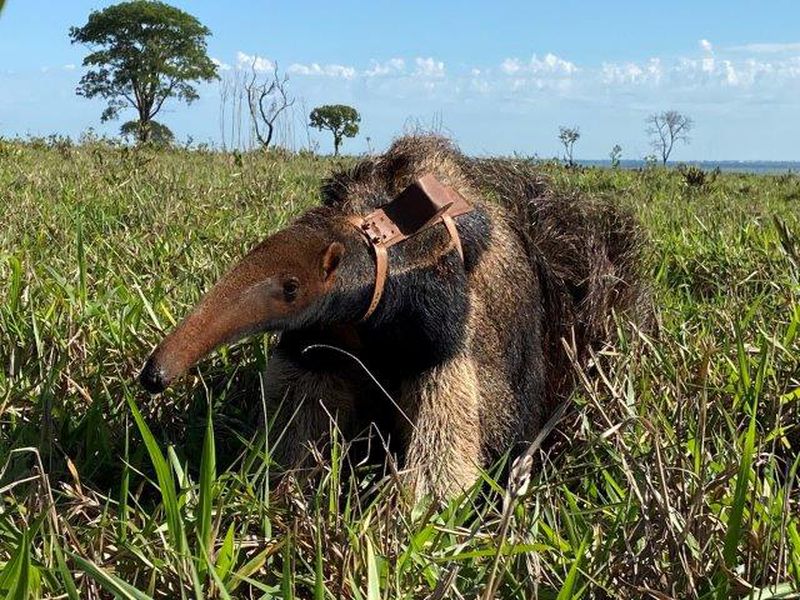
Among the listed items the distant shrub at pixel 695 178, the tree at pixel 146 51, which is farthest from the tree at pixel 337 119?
the distant shrub at pixel 695 178

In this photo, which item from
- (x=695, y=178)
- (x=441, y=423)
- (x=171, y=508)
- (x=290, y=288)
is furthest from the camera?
(x=695, y=178)

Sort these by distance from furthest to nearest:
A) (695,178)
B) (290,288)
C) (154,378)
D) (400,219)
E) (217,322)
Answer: (695,178) → (400,219) → (290,288) → (217,322) → (154,378)

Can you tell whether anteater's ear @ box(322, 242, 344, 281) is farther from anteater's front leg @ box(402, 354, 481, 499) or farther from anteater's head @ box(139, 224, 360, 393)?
anteater's front leg @ box(402, 354, 481, 499)

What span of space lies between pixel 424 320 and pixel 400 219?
296 millimetres

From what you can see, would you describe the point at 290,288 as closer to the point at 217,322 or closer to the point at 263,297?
the point at 263,297

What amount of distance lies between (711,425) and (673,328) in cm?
95

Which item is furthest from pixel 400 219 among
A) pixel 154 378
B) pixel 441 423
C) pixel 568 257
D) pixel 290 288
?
pixel 568 257

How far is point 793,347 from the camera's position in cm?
337

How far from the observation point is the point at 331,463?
2652 millimetres

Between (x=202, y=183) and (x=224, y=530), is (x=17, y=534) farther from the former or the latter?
(x=202, y=183)

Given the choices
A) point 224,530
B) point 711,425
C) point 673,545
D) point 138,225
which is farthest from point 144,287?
point 673,545

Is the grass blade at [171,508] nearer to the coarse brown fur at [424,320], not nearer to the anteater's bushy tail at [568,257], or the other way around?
the coarse brown fur at [424,320]

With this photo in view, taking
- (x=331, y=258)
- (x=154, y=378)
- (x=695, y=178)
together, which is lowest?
(x=154, y=378)

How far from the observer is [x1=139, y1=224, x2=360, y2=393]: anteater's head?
2.12m
